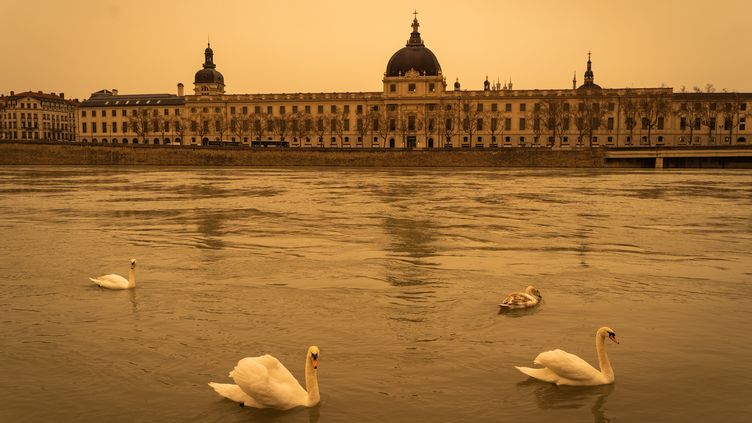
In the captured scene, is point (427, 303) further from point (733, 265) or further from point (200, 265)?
point (733, 265)

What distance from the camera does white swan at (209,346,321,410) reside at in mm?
8500

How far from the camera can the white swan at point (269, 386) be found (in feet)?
27.9

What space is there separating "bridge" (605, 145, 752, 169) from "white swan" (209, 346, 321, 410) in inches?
3556

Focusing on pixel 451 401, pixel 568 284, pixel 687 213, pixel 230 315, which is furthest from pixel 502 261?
pixel 687 213

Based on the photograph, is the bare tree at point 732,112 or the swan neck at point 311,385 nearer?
the swan neck at point 311,385

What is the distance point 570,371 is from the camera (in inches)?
368

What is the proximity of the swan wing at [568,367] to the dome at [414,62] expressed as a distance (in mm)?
119471

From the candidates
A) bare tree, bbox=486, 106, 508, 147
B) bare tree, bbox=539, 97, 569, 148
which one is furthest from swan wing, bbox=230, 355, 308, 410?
bare tree, bbox=486, 106, 508, 147

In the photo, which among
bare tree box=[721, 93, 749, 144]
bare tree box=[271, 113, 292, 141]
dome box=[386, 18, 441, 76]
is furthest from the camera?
bare tree box=[271, 113, 292, 141]

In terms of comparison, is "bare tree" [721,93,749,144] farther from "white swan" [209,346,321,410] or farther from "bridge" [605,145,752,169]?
"white swan" [209,346,321,410]

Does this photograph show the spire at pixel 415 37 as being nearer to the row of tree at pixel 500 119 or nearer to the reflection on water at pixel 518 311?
the row of tree at pixel 500 119

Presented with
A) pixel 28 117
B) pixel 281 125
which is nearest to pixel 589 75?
pixel 281 125

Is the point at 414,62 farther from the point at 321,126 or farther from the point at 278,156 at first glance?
the point at 278,156

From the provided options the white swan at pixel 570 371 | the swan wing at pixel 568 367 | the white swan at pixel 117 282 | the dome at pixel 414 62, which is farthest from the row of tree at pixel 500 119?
the swan wing at pixel 568 367
